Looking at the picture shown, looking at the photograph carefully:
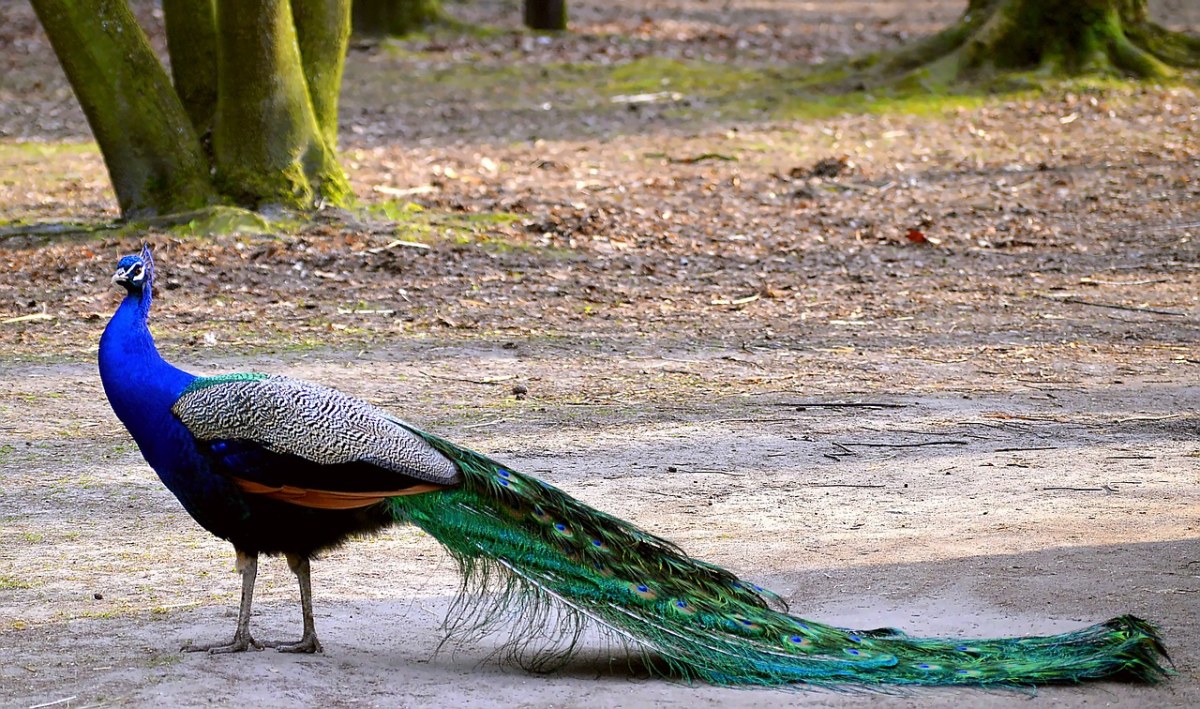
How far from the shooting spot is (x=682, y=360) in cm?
885

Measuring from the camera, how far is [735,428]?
24.8 feet

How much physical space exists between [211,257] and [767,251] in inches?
169

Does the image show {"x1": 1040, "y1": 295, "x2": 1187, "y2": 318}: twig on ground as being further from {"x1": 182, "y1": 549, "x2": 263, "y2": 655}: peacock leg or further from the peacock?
{"x1": 182, "y1": 549, "x2": 263, "y2": 655}: peacock leg

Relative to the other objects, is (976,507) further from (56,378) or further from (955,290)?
(56,378)

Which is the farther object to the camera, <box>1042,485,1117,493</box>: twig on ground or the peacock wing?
<box>1042,485,1117,493</box>: twig on ground

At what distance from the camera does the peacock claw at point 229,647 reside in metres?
4.93

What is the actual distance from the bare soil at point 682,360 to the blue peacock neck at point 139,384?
2.51 ft

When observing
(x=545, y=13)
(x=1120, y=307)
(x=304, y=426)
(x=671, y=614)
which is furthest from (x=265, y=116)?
(x=545, y=13)

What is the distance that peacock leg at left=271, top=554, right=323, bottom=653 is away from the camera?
16.4 ft

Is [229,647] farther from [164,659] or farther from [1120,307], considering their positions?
[1120,307]

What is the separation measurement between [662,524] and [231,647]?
2.04 m

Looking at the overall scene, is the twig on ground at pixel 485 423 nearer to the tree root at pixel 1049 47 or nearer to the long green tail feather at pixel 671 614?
the long green tail feather at pixel 671 614

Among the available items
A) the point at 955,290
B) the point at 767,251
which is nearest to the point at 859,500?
the point at 955,290

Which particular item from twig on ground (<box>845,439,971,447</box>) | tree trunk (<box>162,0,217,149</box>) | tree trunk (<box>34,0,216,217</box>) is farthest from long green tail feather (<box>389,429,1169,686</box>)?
tree trunk (<box>162,0,217,149</box>)
